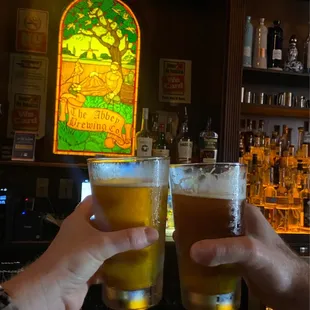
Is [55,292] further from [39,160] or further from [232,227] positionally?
[39,160]

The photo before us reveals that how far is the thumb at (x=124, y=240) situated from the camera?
0.62 metres

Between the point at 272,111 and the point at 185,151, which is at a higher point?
the point at 272,111

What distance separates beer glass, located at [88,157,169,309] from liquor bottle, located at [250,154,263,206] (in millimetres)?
2141

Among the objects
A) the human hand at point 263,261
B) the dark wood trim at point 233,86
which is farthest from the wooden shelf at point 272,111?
the human hand at point 263,261

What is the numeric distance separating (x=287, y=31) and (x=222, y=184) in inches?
111

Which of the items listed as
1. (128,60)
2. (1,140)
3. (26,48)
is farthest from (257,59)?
(1,140)

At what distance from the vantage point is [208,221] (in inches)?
25.5

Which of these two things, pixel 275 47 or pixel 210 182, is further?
pixel 275 47

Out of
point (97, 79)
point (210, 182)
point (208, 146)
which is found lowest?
point (210, 182)

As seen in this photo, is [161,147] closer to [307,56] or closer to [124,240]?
[307,56]

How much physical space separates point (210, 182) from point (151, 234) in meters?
0.12

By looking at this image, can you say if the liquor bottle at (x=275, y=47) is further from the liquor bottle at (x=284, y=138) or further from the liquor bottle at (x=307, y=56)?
the liquor bottle at (x=284, y=138)

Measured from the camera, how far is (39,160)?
2830 millimetres

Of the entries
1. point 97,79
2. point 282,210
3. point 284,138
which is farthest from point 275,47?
point 97,79
